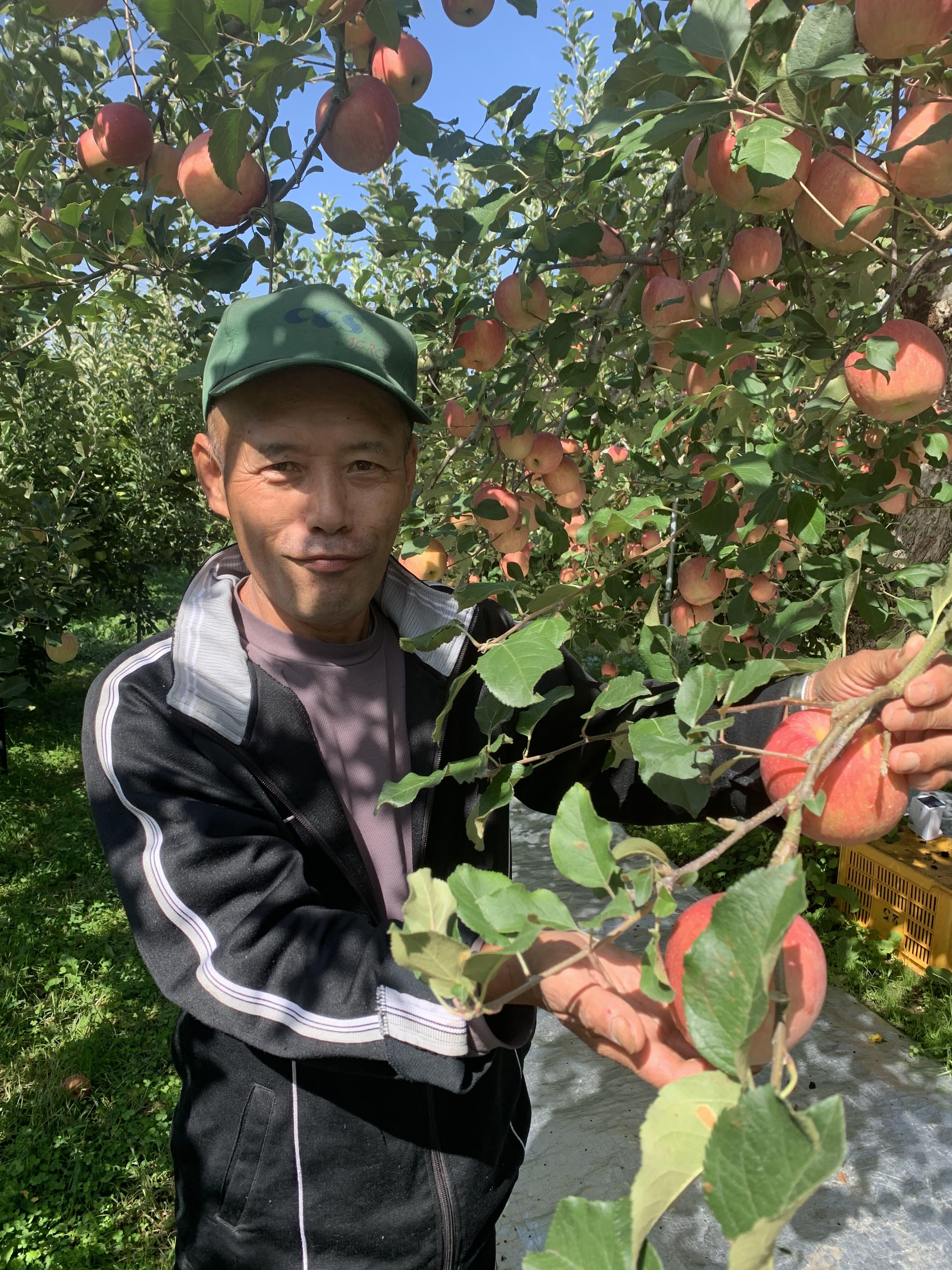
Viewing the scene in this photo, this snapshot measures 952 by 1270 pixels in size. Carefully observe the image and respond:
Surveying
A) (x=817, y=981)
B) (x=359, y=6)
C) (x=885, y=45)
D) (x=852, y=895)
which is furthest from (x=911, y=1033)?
(x=359, y=6)

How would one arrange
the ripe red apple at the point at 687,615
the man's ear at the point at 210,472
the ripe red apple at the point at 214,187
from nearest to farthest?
the man's ear at the point at 210,472 → the ripe red apple at the point at 214,187 → the ripe red apple at the point at 687,615

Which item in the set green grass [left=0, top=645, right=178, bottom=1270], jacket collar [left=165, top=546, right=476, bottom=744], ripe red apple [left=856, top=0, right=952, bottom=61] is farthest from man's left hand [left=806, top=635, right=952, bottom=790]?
green grass [left=0, top=645, right=178, bottom=1270]

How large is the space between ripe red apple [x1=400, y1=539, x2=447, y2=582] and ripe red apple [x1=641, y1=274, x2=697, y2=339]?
0.64 metres

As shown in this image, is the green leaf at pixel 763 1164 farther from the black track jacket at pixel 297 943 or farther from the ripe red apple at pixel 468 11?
the ripe red apple at pixel 468 11

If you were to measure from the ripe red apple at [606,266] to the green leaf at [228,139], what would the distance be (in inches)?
28.8

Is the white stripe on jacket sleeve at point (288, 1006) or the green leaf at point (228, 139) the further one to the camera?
the green leaf at point (228, 139)

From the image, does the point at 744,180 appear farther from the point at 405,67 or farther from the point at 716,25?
the point at 405,67

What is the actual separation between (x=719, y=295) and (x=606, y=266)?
44 centimetres

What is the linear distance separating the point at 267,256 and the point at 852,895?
325 cm

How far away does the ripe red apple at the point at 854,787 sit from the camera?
0.85m

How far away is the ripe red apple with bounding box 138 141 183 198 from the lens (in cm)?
199

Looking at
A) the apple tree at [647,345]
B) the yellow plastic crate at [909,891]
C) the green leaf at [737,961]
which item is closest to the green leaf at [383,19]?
the apple tree at [647,345]

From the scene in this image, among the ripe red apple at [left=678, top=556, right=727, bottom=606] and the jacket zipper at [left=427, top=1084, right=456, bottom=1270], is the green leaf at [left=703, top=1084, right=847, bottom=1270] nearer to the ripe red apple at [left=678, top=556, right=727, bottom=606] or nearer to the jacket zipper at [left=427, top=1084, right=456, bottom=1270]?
the jacket zipper at [left=427, top=1084, right=456, bottom=1270]

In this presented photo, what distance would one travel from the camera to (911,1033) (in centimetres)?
298
